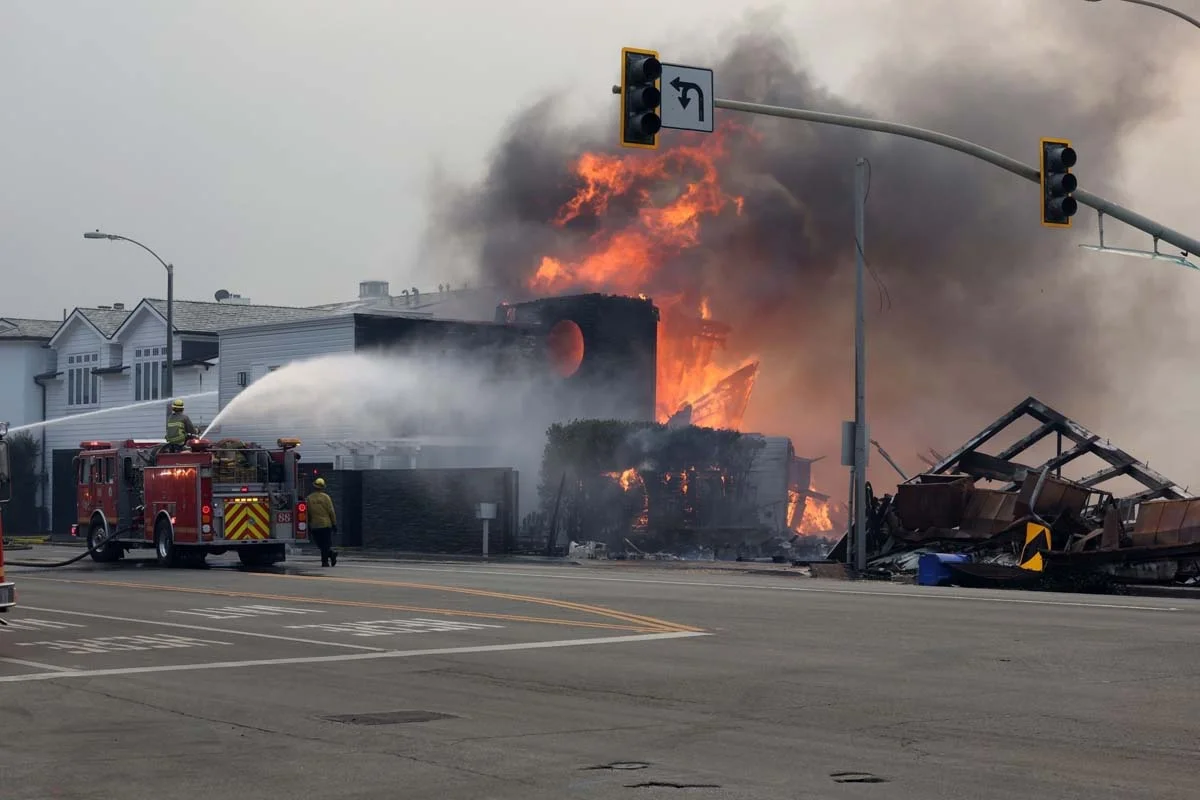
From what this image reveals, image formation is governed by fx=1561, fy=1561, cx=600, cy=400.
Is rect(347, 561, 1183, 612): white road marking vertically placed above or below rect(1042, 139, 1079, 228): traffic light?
below

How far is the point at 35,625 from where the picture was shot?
18109 mm

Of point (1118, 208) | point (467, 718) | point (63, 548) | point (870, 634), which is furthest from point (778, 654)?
point (63, 548)

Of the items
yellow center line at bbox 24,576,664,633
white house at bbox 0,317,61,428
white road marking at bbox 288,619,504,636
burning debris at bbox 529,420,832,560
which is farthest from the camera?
white house at bbox 0,317,61,428

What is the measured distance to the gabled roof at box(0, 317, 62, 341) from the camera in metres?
66.2

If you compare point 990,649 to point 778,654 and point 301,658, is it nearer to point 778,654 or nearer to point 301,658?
point 778,654

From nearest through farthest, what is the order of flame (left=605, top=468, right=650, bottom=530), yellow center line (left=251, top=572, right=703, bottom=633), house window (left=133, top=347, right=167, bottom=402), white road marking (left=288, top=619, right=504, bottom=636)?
white road marking (left=288, top=619, right=504, bottom=636), yellow center line (left=251, top=572, right=703, bottom=633), flame (left=605, top=468, right=650, bottom=530), house window (left=133, top=347, right=167, bottom=402)

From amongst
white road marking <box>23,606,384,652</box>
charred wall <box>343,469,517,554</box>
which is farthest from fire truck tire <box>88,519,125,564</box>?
white road marking <box>23,606,384,652</box>

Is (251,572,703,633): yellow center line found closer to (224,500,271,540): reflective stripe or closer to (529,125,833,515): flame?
(224,500,271,540): reflective stripe

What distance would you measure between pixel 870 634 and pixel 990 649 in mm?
1730

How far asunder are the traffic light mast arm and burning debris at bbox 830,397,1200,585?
453 centimetres

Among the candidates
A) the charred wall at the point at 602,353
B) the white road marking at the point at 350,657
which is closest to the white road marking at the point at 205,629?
the white road marking at the point at 350,657

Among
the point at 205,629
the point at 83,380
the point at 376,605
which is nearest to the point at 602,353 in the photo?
the point at 83,380

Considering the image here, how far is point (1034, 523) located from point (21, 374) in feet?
166

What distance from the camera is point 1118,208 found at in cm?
2219
